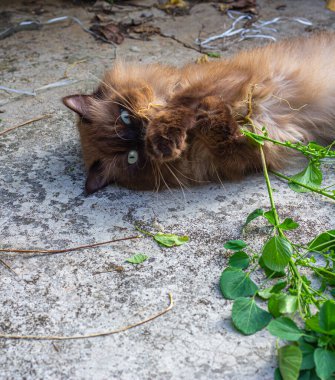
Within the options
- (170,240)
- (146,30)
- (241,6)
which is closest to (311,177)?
(170,240)

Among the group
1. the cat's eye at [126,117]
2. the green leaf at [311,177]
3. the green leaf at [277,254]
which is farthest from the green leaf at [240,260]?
the cat's eye at [126,117]

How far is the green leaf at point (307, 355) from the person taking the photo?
1.58 m

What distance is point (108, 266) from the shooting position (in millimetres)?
2158

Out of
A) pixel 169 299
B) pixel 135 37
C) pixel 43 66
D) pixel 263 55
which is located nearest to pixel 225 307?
pixel 169 299

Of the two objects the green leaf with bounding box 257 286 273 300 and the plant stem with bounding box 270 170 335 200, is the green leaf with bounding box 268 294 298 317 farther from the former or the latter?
the plant stem with bounding box 270 170 335 200

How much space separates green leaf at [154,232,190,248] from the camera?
2248 mm

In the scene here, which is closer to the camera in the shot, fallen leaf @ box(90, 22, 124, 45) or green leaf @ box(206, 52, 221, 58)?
green leaf @ box(206, 52, 221, 58)

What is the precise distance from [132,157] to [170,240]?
1.93 feet

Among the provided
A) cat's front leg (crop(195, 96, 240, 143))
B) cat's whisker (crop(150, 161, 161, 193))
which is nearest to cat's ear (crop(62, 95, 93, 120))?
cat's whisker (crop(150, 161, 161, 193))

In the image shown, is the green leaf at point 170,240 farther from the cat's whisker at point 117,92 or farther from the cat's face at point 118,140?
the cat's whisker at point 117,92

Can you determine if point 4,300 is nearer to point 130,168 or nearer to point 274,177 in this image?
point 130,168

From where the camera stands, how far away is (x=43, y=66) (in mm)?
3891

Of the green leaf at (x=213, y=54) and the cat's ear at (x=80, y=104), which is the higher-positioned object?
the cat's ear at (x=80, y=104)

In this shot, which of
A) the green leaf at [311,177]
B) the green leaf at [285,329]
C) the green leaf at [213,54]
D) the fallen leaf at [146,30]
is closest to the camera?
the green leaf at [285,329]
